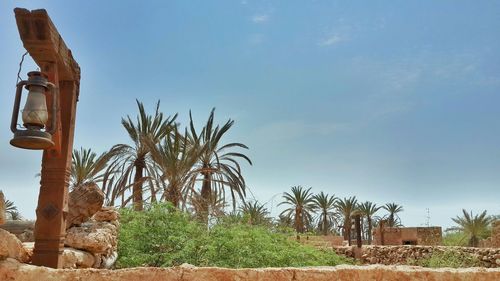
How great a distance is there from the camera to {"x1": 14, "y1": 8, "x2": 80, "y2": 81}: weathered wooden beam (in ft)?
11.1

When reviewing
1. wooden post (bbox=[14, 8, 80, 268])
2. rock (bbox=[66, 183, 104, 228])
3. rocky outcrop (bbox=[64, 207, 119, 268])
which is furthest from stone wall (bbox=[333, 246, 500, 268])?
wooden post (bbox=[14, 8, 80, 268])

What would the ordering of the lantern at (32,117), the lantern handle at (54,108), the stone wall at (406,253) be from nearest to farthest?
the lantern at (32,117), the lantern handle at (54,108), the stone wall at (406,253)

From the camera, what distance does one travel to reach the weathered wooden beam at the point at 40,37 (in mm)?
3389

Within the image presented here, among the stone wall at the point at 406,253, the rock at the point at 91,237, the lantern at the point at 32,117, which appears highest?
the lantern at the point at 32,117

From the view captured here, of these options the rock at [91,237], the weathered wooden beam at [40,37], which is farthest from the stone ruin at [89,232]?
the weathered wooden beam at [40,37]

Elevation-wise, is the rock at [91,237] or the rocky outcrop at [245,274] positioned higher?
the rock at [91,237]

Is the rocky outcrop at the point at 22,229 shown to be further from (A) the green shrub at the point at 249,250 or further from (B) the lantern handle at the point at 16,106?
(B) the lantern handle at the point at 16,106

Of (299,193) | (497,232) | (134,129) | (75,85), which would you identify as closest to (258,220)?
(134,129)

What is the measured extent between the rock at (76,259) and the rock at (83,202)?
20.4 inches

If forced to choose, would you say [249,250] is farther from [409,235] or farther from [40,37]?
[409,235]

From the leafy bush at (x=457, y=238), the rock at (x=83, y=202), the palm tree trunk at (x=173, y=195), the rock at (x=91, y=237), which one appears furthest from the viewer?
the leafy bush at (x=457, y=238)

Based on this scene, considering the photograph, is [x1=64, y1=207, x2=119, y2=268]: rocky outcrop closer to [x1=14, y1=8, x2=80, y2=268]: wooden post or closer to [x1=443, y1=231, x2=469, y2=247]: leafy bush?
[x1=14, y1=8, x2=80, y2=268]: wooden post

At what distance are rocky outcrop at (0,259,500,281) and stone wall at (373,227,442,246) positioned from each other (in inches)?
926

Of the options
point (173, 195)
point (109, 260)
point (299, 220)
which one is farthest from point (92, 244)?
point (299, 220)
